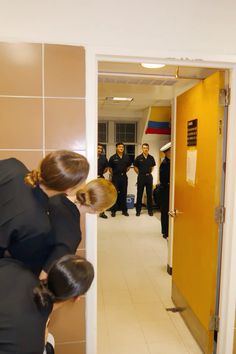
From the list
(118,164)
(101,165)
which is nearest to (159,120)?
(118,164)

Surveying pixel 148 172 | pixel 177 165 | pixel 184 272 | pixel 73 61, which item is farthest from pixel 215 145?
pixel 148 172

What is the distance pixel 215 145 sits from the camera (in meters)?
1.87

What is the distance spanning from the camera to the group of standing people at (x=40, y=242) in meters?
0.91

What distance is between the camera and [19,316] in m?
0.90

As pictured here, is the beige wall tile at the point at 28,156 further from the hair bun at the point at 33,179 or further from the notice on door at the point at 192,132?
the notice on door at the point at 192,132

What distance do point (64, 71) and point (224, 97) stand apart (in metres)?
0.96

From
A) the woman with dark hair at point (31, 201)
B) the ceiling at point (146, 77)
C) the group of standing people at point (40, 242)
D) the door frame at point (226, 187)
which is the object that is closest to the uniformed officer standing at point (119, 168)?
the ceiling at point (146, 77)

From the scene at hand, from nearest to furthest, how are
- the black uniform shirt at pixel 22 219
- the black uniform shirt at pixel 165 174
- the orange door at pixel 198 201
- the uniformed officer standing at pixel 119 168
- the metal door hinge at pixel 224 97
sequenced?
the black uniform shirt at pixel 22 219 → the metal door hinge at pixel 224 97 → the orange door at pixel 198 201 → the black uniform shirt at pixel 165 174 → the uniformed officer standing at pixel 119 168

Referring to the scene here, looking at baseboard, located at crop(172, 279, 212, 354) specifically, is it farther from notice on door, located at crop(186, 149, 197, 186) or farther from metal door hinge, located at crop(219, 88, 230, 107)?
metal door hinge, located at crop(219, 88, 230, 107)

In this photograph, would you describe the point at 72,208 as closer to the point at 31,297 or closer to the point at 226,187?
the point at 31,297

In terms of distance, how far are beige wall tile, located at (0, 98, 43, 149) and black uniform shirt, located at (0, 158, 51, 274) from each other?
14.0 inches

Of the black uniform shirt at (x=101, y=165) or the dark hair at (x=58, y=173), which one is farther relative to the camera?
the black uniform shirt at (x=101, y=165)

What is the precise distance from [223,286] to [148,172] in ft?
14.4

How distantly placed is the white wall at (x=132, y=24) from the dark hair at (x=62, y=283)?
1103 mm
